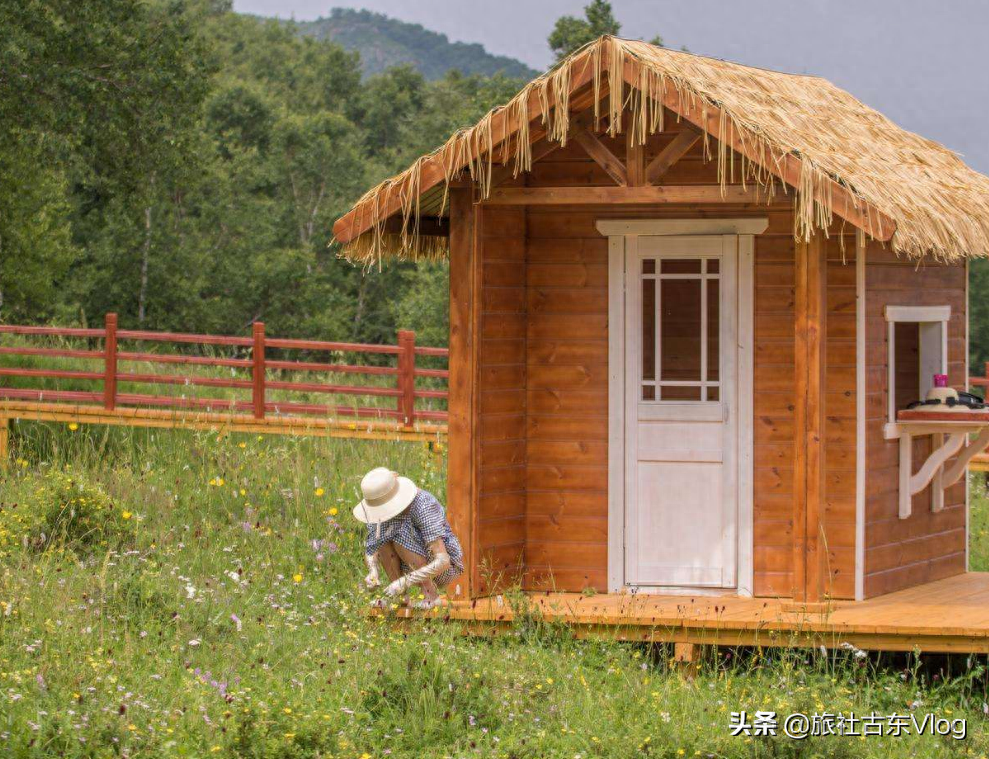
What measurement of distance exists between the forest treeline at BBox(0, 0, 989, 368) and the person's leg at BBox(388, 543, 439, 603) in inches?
487

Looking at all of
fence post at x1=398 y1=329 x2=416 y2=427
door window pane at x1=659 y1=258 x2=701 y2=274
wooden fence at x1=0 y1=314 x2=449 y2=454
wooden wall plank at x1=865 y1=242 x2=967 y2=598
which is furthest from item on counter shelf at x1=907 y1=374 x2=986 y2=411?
fence post at x1=398 y1=329 x2=416 y2=427

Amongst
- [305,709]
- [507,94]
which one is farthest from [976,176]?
[507,94]

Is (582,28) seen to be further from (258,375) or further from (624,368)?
(624,368)

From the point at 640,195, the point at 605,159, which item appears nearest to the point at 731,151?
the point at 640,195

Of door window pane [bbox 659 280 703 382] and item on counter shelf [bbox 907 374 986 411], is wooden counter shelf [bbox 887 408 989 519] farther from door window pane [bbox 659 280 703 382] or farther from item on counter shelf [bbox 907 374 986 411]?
door window pane [bbox 659 280 703 382]

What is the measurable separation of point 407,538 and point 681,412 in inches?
78.1

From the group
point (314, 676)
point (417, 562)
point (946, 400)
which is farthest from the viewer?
point (946, 400)

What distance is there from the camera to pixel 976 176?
10.2 m

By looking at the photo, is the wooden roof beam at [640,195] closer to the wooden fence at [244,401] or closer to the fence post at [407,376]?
the wooden fence at [244,401]

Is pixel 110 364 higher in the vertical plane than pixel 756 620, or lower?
higher

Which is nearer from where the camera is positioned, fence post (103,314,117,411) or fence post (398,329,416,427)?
fence post (398,329,416,427)

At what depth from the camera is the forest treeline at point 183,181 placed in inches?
771

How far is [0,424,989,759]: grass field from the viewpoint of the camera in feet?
21.8

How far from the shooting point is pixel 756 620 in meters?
8.09
